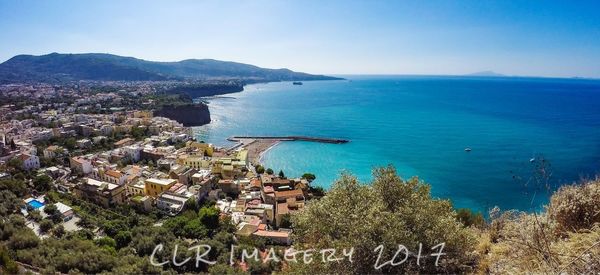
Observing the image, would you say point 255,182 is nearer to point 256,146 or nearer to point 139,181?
point 139,181

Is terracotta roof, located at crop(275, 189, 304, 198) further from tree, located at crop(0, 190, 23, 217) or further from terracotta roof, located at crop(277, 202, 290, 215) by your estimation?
tree, located at crop(0, 190, 23, 217)

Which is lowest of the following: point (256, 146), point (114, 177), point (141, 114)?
point (256, 146)

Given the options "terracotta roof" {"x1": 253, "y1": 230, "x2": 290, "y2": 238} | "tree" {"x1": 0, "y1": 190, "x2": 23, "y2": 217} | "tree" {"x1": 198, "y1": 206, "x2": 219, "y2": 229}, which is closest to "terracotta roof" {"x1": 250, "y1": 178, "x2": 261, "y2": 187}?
"tree" {"x1": 198, "y1": 206, "x2": 219, "y2": 229}

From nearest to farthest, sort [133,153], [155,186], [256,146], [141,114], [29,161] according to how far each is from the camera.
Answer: [155,186], [29,161], [133,153], [256,146], [141,114]

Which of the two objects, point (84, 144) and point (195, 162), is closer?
point (195, 162)

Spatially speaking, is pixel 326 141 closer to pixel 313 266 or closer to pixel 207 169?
pixel 207 169

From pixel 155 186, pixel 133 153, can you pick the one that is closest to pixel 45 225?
pixel 155 186

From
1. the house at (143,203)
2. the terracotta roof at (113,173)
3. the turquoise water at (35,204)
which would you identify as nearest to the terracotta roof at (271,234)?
the house at (143,203)
